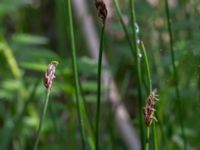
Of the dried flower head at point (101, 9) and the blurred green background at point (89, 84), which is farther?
the blurred green background at point (89, 84)

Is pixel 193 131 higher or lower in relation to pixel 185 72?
lower

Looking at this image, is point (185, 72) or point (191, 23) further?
point (185, 72)

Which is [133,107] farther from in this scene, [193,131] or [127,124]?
[193,131]

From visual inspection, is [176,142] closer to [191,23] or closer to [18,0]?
[191,23]

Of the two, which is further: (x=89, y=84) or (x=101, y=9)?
(x=89, y=84)

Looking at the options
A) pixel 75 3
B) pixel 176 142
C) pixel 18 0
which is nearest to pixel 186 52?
pixel 176 142

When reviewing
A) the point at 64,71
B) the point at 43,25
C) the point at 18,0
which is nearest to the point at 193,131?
→ the point at 64,71

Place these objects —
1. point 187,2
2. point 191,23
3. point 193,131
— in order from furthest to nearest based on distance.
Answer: point 187,2
point 193,131
point 191,23

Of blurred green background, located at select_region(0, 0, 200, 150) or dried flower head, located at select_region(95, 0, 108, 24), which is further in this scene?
blurred green background, located at select_region(0, 0, 200, 150)

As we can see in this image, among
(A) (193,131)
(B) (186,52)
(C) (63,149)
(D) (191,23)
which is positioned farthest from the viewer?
(A) (193,131)

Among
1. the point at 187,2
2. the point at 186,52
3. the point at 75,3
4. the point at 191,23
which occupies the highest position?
the point at 75,3
